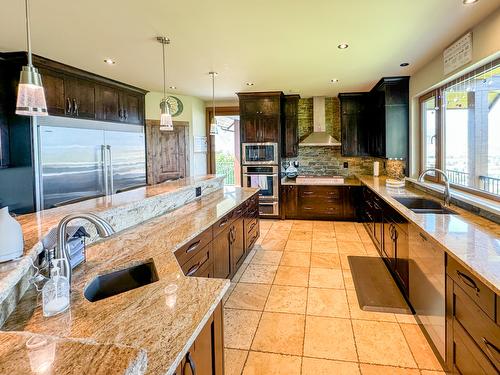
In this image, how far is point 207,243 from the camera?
2645 mm

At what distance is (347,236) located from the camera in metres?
5.34

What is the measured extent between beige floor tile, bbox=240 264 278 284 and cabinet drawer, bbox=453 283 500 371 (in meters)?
2.04

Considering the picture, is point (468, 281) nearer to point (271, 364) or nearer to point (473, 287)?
point (473, 287)

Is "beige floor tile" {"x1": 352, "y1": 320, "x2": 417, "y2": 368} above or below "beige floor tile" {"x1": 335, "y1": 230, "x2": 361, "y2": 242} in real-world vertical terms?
below

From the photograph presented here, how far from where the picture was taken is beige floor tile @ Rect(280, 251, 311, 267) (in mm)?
4102

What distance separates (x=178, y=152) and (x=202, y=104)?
139 cm

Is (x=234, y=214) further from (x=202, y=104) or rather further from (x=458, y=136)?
(x=202, y=104)

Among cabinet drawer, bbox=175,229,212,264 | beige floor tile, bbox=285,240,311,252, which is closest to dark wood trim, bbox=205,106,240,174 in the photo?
beige floor tile, bbox=285,240,311,252

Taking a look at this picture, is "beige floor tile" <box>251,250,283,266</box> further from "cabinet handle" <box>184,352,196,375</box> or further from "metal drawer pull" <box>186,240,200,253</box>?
"cabinet handle" <box>184,352,196,375</box>

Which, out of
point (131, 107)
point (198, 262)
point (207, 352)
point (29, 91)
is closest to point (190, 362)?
point (207, 352)

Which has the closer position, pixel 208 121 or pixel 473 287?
pixel 473 287

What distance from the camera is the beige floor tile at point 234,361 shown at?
212cm

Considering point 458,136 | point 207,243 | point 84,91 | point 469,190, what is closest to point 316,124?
point 458,136

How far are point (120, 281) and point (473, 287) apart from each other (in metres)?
1.82
